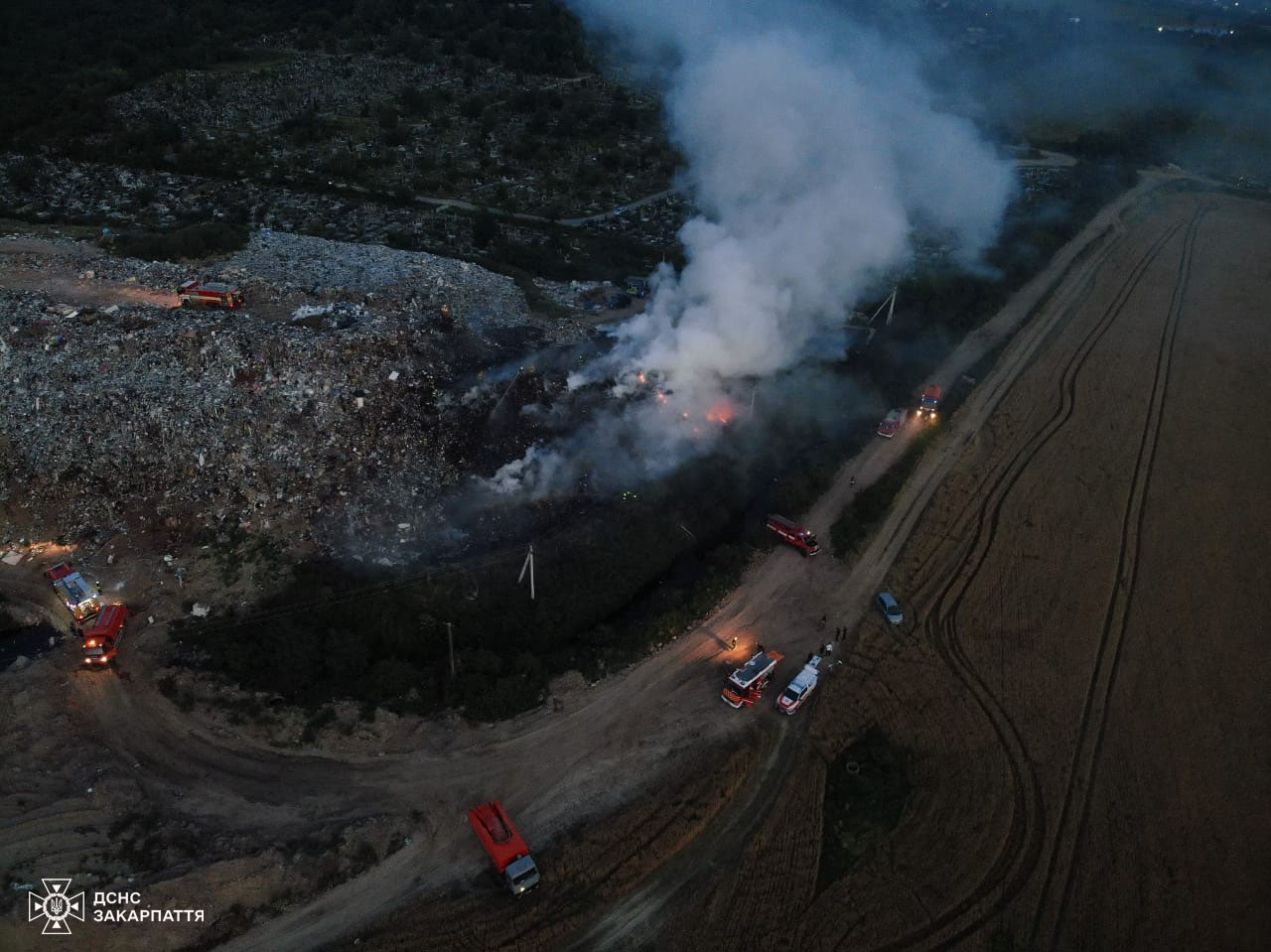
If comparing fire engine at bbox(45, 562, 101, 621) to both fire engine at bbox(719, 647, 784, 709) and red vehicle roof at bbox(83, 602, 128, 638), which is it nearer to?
red vehicle roof at bbox(83, 602, 128, 638)

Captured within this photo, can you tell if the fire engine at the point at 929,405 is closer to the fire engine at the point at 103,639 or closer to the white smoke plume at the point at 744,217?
the white smoke plume at the point at 744,217

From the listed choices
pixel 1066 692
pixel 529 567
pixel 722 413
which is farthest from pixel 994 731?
pixel 722 413

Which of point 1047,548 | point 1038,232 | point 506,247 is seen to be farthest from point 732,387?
point 1038,232

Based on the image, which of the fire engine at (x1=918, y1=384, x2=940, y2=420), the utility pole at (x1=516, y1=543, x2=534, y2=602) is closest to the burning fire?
the fire engine at (x1=918, y1=384, x2=940, y2=420)

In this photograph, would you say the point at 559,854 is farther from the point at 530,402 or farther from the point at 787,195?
the point at 787,195

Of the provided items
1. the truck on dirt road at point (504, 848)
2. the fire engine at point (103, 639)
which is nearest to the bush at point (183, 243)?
the fire engine at point (103, 639)

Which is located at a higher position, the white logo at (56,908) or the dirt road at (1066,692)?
the dirt road at (1066,692)
